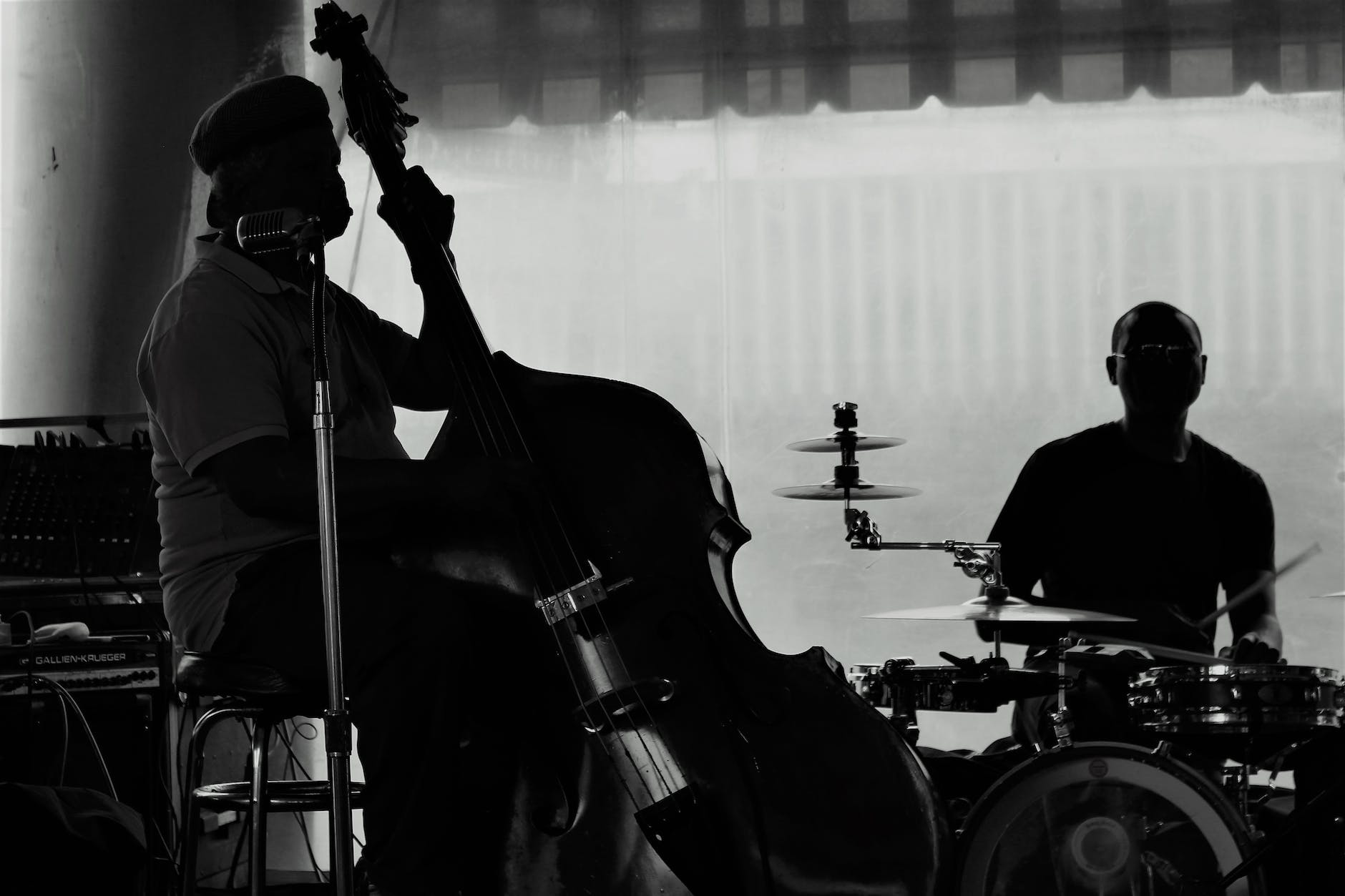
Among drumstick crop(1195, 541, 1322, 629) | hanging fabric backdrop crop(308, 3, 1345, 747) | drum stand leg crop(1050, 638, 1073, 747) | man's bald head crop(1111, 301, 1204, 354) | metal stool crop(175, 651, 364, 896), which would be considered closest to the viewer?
metal stool crop(175, 651, 364, 896)

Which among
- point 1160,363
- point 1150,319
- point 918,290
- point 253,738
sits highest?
point 918,290

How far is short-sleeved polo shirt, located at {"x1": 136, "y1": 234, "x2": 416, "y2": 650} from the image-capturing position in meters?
1.79

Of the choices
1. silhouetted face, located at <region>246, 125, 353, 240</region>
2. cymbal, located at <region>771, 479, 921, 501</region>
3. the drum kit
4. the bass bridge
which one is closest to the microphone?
→ silhouetted face, located at <region>246, 125, 353, 240</region>

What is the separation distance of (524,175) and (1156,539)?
6.71ft

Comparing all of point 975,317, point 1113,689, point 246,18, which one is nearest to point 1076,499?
point 1113,689

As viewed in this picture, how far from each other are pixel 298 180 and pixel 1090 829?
5.64 ft

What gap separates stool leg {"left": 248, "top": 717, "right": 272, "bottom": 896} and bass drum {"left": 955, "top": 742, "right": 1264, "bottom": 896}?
47.7 inches

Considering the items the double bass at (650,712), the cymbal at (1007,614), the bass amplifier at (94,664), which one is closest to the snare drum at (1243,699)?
the cymbal at (1007,614)

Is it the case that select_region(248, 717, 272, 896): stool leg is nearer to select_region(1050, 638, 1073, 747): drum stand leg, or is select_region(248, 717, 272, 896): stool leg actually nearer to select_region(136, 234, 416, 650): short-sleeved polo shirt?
select_region(136, 234, 416, 650): short-sleeved polo shirt

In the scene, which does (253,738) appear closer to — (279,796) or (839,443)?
(279,796)

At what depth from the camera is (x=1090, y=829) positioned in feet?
8.09

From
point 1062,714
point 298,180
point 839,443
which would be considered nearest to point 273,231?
point 298,180

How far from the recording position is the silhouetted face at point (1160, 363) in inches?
130

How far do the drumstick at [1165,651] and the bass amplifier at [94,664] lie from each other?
1.83 metres
